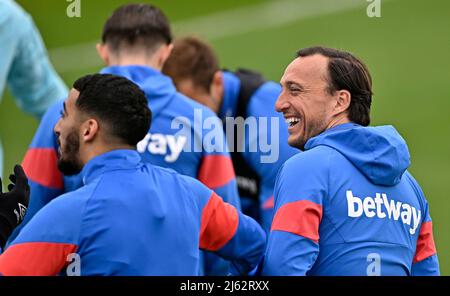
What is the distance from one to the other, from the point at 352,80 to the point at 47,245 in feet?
4.73

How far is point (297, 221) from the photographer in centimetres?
477

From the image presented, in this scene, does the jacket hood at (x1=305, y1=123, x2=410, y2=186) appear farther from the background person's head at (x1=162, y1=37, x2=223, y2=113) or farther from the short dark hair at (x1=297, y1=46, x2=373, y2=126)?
the background person's head at (x1=162, y1=37, x2=223, y2=113)

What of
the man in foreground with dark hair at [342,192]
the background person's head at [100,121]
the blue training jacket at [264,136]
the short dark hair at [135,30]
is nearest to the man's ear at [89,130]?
the background person's head at [100,121]

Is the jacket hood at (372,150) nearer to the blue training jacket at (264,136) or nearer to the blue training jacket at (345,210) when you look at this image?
the blue training jacket at (345,210)

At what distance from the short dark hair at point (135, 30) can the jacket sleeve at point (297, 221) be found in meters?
2.14

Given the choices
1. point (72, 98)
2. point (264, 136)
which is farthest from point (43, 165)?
point (264, 136)

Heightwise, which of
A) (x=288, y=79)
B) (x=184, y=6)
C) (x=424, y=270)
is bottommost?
(x=424, y=270)

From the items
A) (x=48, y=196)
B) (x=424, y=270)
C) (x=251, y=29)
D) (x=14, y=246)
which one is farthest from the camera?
(x=251, y=29)

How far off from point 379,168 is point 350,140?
6.6 inches

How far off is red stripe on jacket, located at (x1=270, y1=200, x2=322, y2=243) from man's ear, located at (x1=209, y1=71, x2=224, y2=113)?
3.11 m

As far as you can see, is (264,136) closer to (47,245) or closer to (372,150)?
(372,150)
